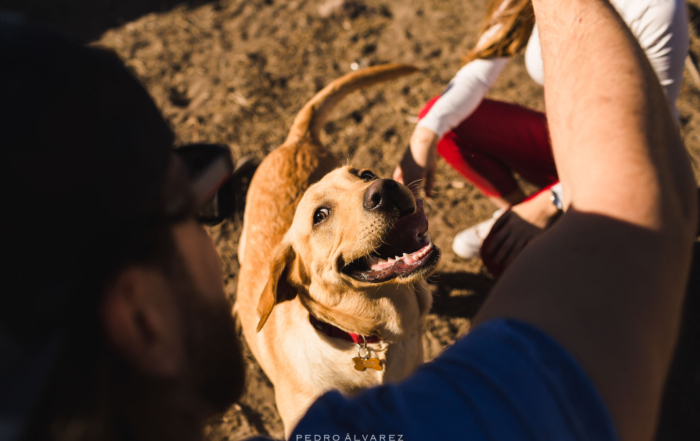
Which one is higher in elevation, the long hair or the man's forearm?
the long hair

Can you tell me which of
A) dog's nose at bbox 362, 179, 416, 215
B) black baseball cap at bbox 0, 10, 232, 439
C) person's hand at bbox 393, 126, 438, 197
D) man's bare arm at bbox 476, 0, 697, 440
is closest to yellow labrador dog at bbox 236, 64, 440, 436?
dog's nose at bbox 362, 179, 416, 215

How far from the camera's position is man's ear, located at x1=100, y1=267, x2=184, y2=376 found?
0.69 metres

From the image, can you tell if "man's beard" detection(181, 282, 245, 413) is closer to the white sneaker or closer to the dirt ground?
the dirt ground

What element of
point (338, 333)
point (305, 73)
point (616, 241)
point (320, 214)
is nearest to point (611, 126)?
point (616, 241)

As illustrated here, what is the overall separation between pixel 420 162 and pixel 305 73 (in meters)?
2.83

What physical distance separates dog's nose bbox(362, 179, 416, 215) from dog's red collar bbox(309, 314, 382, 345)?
705 mm

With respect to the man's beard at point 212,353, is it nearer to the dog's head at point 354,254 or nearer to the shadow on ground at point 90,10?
the dog's head at point 354,254

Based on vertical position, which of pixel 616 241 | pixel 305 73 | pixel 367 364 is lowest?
pixel 367 364

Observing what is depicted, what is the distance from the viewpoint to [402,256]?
206 cm

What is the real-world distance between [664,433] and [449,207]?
2.23m

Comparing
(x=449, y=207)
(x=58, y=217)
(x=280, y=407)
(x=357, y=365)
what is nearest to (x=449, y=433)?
(x=58, y=217)

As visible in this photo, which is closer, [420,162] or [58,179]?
[58,179]

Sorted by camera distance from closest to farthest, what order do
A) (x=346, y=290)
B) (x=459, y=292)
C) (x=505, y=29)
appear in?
1. (x=346, y=290)
2. (x=505, y=29)
3. (x=459, y=292)

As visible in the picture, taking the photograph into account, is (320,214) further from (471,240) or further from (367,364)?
(471,240)
